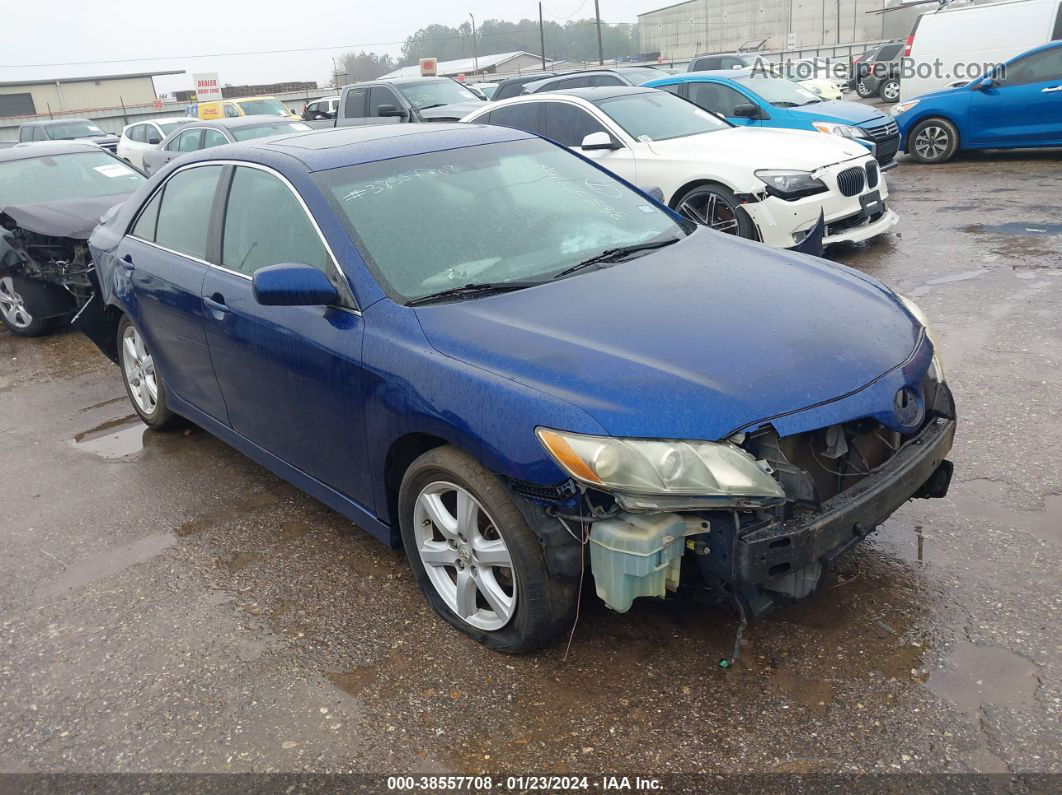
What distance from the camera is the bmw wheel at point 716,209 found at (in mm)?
7407

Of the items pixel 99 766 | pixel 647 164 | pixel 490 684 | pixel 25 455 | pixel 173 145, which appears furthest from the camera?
pixel 173 145

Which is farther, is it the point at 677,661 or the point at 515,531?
the point at 677,661

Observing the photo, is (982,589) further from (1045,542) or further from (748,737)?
(748,737)

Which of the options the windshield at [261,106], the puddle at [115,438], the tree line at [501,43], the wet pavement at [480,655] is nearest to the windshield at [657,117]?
the wet pavement at [480,655]

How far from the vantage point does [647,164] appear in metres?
7.91

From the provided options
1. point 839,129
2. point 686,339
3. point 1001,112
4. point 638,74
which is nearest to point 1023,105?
point 1001,112

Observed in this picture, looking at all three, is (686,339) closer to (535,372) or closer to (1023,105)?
(535,372)

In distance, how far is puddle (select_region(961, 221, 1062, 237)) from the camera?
832 cm

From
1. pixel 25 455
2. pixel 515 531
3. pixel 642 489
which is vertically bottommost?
pixel 25 455

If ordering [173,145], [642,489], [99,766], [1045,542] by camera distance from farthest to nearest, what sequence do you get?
[173,145], [1045,542], [99,766], [642,489]

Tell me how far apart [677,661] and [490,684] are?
631mm

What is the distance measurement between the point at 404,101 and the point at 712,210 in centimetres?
799

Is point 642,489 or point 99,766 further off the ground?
point 642,489

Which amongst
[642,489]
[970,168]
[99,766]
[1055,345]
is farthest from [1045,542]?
[970,168]
